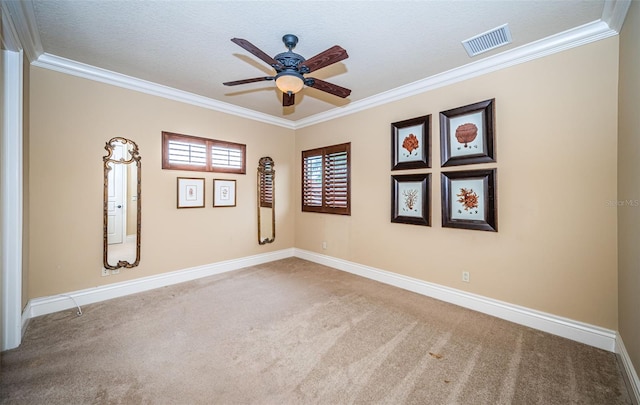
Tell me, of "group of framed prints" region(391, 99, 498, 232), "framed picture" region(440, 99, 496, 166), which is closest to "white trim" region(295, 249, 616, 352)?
"group of framed prints" region(391, 99, 498, 232)

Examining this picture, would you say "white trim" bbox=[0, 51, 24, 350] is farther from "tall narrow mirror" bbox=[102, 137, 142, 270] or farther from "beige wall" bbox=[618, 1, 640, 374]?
"beige wall" bbox=[618, 1, 640, 374]

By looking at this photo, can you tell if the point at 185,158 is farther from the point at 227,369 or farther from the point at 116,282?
the point at 227,369

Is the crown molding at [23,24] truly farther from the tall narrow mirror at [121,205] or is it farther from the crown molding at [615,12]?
the crown molding at [615,12]

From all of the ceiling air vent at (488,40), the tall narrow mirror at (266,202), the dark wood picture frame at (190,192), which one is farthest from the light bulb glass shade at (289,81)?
the tall narrow mirror at (266,202)

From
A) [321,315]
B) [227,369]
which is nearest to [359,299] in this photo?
[321,315]

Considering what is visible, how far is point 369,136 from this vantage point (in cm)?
404

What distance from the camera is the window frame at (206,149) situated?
3.68 meters

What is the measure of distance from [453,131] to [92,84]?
4275 millimetres

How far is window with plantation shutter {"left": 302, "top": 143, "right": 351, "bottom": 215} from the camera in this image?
4.38 metres

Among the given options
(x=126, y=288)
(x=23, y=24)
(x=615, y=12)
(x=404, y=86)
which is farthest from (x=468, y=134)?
(x=126, y=288)

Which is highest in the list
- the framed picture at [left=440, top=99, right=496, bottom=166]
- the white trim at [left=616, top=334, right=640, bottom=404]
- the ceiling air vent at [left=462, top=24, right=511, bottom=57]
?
the ceiling air vent at [left=462, top=24, right=511, bottom=57]

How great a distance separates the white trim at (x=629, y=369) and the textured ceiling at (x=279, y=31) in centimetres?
262

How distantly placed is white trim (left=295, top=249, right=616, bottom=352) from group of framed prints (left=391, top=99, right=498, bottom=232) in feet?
2.60

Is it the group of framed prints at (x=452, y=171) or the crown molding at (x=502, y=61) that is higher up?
the crown molding at (x=502, y=61)
